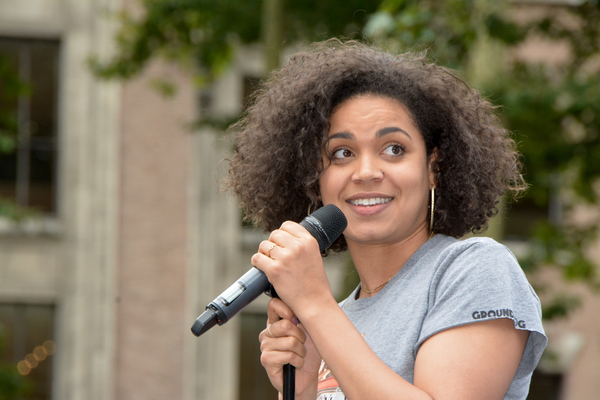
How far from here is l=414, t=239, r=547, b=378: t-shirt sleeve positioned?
63.7 inches

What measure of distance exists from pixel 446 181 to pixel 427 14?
15.7 ft

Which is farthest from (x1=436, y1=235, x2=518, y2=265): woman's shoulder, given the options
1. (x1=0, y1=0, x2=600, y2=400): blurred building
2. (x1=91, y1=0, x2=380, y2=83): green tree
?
(x1=0, y1=0, x2=600, y2=400): blurred building

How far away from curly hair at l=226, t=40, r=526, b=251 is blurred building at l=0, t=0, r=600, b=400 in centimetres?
882

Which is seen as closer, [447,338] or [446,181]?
[447,338]

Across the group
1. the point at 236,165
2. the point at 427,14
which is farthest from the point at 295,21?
the point at 236,165

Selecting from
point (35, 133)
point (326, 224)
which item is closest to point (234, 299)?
point (326, 224)

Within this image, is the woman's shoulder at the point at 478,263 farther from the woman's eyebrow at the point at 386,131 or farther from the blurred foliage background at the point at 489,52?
the blurred foliage background at the point at 489,52

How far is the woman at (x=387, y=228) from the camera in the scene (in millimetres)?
1603

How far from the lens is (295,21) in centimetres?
862

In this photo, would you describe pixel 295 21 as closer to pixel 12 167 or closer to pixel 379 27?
pixel 379 27

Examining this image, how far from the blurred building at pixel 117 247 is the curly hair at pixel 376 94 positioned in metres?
8.82

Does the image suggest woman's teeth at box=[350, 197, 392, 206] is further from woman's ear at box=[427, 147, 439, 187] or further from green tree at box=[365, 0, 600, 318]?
green tree at box=[365, 0, 600, 318]

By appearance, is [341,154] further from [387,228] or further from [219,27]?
[219,27]

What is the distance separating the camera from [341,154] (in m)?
2.06
